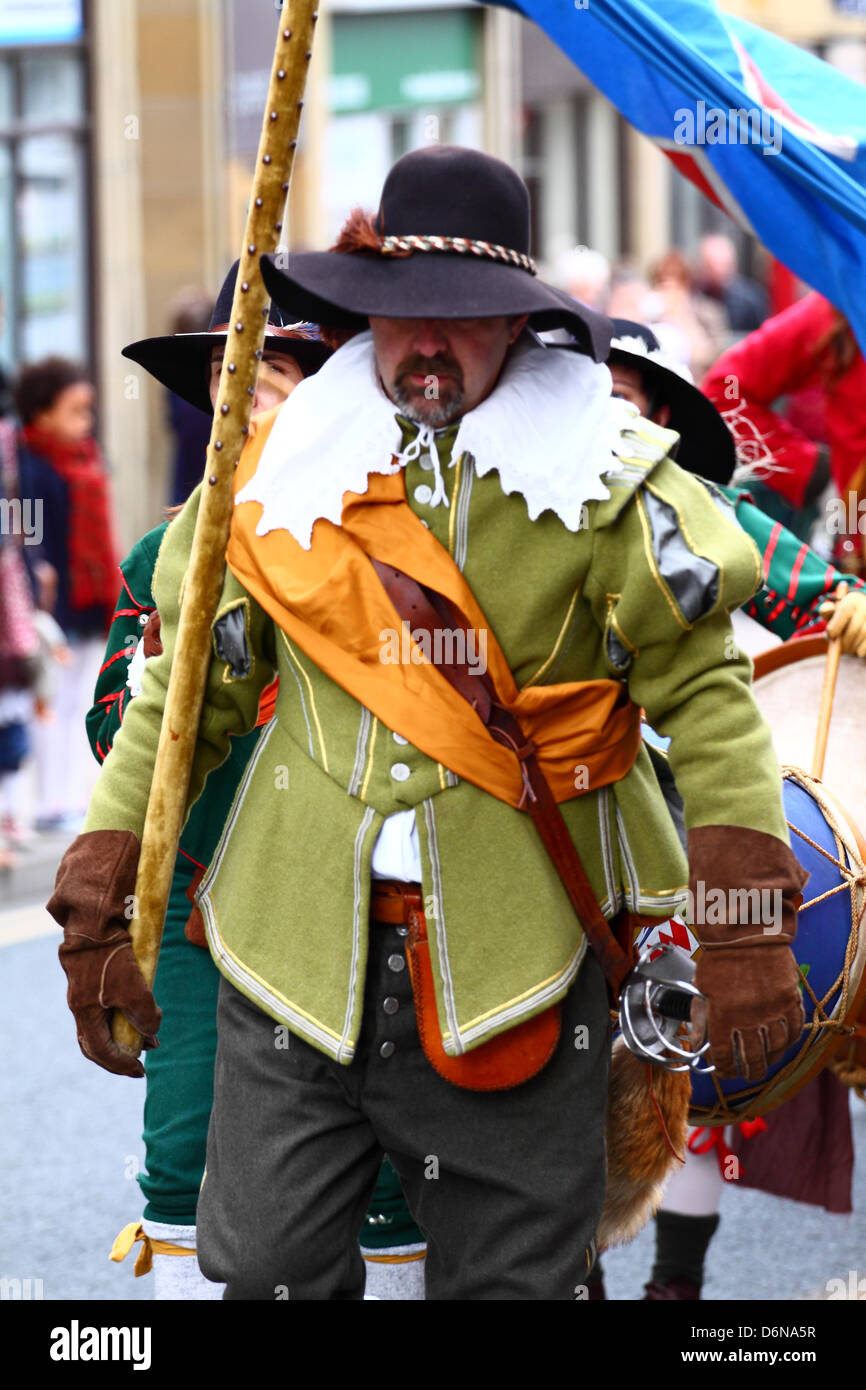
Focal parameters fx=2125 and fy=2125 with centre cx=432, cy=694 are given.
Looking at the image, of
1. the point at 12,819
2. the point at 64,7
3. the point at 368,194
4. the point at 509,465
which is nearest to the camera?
the point at 509,465

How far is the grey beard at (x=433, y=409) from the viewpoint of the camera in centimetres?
279

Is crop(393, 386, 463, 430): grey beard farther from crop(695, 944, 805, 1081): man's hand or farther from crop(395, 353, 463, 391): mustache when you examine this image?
crop(695, 944, 805, 1081): man's hand

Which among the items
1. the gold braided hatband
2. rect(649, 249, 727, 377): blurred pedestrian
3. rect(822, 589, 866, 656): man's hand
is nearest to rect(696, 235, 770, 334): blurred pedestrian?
rect(649, 249, 727, 377): blurred pedestrian

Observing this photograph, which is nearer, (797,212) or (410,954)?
(410,954)

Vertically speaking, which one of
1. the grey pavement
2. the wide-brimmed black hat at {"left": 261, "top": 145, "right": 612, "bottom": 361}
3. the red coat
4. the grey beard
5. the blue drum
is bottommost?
the grey pavement

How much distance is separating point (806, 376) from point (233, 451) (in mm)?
2793

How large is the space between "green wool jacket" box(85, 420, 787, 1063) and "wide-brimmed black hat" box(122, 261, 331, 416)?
2.25 feet

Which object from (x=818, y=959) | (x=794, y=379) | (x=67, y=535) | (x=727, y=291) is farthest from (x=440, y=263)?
(x=727, y=291)

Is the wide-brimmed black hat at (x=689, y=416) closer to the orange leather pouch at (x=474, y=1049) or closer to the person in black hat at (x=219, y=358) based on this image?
the person in black hat at (x=219, y=358)

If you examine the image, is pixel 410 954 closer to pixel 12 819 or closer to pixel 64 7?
pixel 12 819

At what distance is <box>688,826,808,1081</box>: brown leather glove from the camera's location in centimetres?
272

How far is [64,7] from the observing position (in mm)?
15094

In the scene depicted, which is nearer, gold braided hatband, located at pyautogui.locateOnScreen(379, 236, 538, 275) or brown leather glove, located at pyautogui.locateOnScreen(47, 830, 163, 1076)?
gold braided hatband, located at pyautogui.locateOnScreen(379, 236, 538, 275)
